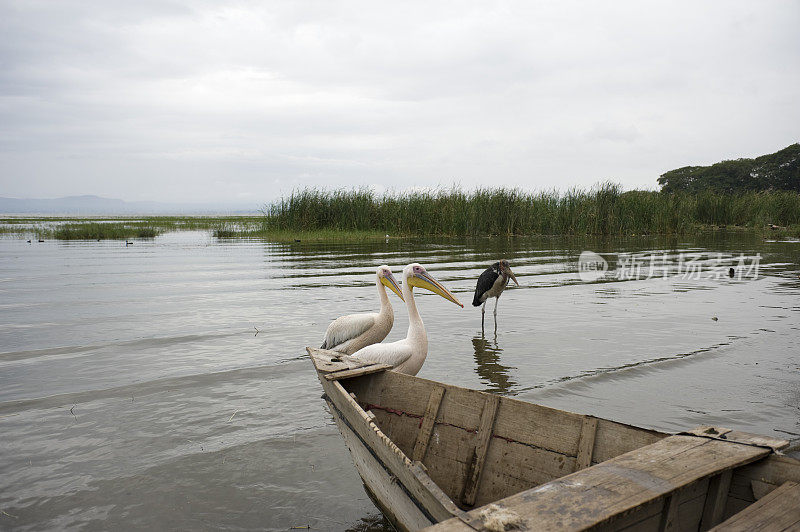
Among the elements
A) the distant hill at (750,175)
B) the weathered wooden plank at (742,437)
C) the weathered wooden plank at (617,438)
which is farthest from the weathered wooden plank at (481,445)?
the distant hill at (750,175)

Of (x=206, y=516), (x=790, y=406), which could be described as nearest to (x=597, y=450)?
(x=206, y=516)

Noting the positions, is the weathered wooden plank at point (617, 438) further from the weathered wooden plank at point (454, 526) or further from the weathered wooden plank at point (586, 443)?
the weathered wooden plank at point (454, 526)

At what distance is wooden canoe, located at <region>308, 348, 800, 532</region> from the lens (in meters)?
2.39

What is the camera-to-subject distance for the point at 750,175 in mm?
63312

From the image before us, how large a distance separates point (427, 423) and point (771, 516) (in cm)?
227

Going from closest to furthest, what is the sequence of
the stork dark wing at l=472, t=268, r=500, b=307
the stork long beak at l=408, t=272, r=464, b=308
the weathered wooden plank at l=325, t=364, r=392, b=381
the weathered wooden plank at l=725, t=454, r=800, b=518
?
the weathered wooden plank at l=725, t=454, r=800, b=518
the weathered wooden plank at l=325, t=364, r=392, b=381
the stork long beak at l=408, t=272, r=464, b=308
the stork dark wing at l=472, t=268, r=500, b=307

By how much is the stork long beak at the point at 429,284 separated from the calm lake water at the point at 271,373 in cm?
107

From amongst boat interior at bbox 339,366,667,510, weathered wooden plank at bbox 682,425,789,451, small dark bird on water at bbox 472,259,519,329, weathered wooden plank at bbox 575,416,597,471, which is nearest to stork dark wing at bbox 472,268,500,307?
small dark bird on water at bbox 472,259,519,329

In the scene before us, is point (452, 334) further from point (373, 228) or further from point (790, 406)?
point (373, 228)

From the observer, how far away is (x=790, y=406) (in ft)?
19.0

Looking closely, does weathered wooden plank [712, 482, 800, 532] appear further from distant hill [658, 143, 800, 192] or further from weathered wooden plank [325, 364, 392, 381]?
distant hill [658, 143, 800, 192]

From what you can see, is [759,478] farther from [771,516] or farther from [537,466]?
[537,466]

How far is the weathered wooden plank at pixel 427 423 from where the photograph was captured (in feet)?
13.6

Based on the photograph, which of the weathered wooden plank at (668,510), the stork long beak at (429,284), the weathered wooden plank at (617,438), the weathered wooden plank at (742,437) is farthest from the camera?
the stork long beak at (429,284)
